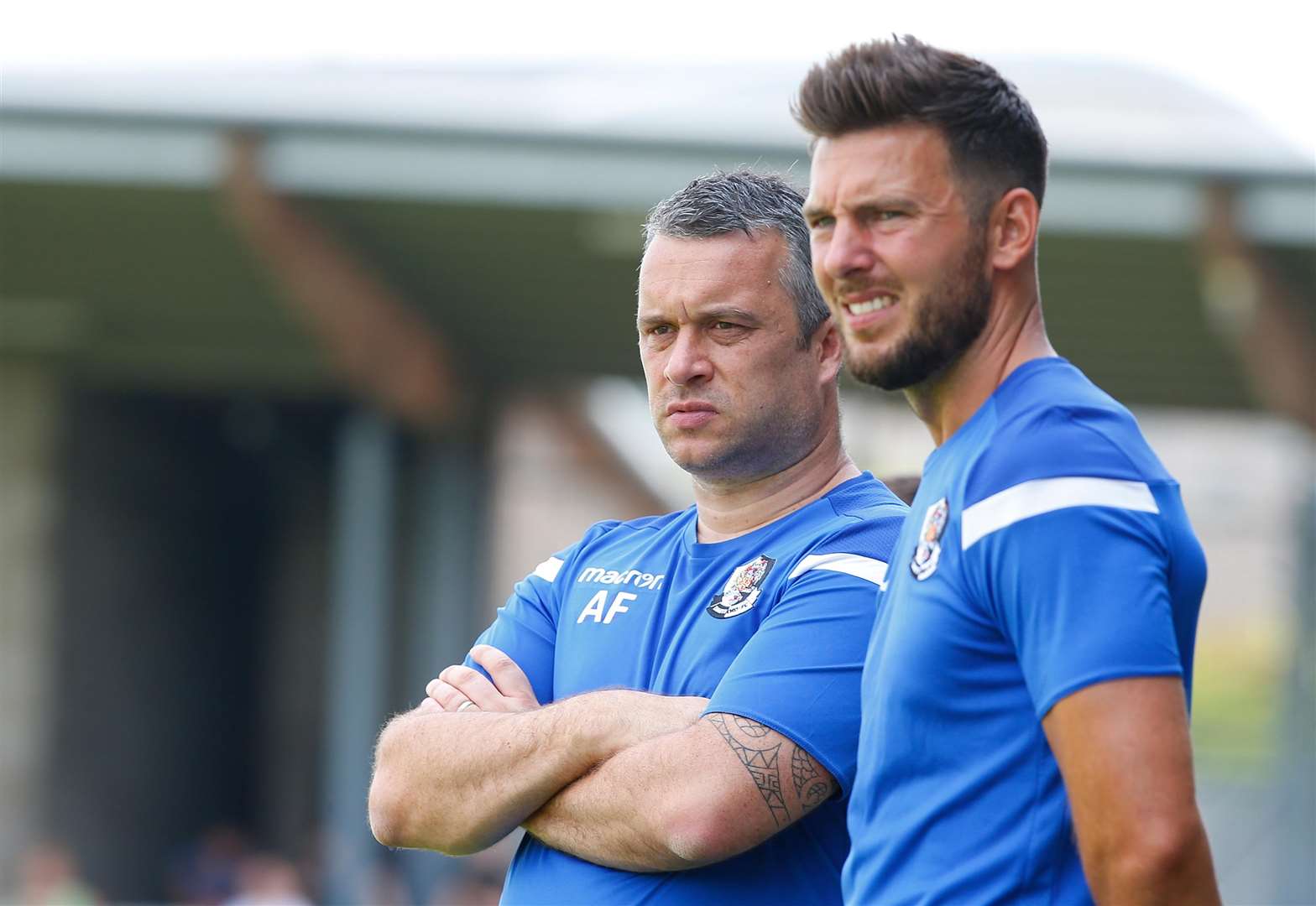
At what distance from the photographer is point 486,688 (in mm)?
2859

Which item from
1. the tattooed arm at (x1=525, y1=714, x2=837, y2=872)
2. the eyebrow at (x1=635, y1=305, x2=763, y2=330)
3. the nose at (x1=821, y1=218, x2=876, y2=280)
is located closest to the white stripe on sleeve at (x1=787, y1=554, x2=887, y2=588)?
the tattooed arm at (x1=525, y1=714, x2=837, y2=872)

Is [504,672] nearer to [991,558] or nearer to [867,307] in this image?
[867,307]

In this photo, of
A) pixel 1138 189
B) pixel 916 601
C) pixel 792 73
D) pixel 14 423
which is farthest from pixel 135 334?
pixel 916 601

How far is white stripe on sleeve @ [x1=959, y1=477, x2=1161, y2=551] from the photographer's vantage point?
188cm

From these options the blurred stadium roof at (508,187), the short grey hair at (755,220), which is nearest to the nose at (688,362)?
the short grey hair at (755,220)

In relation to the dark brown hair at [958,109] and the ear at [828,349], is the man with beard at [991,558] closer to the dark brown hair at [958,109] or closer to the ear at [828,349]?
the dark brown hair at [958,109]

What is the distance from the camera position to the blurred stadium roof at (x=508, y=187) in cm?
939

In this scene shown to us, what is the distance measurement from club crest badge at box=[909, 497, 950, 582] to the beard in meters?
0.18

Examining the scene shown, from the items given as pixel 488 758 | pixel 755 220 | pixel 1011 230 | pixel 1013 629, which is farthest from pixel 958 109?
pixel 488 758

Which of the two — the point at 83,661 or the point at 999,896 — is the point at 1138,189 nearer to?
the point at 999,896

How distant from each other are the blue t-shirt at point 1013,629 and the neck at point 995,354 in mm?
32

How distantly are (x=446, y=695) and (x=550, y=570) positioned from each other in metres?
0.31

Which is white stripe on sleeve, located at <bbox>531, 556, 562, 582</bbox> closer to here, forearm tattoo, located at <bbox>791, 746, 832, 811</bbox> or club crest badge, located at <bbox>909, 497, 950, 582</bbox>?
forearm tattoo, located at <bbox>791, 746, 832, 811</bbox>

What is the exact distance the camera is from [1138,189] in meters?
9.43
